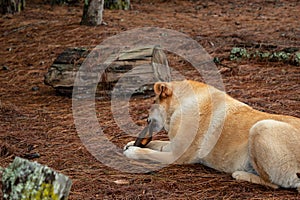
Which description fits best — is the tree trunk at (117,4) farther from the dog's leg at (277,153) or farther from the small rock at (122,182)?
the dog's leg at (277,153)

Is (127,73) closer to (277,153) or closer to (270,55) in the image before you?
(270,55)

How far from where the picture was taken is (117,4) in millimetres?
18234

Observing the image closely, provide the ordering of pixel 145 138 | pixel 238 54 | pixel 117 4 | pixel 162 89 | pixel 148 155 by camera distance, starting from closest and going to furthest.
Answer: pixel 148 155, pixel 162 89, pixel 145 138, pixel 238 54, pixel 117 4

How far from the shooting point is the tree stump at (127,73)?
8867 millimetres

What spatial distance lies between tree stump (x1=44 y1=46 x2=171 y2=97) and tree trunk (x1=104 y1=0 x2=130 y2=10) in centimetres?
929

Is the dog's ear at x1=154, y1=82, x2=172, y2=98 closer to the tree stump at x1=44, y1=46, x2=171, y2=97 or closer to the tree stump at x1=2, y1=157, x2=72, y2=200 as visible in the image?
the tree stump at x1=44, y1=46, x2=171, y2=97

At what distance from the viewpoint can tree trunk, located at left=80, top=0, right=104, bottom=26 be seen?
45.8 feet

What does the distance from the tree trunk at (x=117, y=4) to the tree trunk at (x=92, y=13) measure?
13.1 ft

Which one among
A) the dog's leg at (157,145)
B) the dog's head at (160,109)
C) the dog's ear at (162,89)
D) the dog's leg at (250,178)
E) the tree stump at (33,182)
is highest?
the tree stump at (33,182)

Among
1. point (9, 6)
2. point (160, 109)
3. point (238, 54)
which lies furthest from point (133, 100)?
point (9, 6)

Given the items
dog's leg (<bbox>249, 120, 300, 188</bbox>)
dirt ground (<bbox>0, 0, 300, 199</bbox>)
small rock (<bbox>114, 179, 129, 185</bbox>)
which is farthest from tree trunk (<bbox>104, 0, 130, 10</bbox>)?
dog's leg (<bbox>249, 120, 300, 188</bbox>)

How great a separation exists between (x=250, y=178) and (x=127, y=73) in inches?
157

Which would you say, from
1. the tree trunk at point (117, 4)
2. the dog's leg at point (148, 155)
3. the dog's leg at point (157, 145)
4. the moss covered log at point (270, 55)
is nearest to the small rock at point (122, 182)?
the dog's leg at point (148, 155)

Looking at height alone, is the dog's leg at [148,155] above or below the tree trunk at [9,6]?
below
